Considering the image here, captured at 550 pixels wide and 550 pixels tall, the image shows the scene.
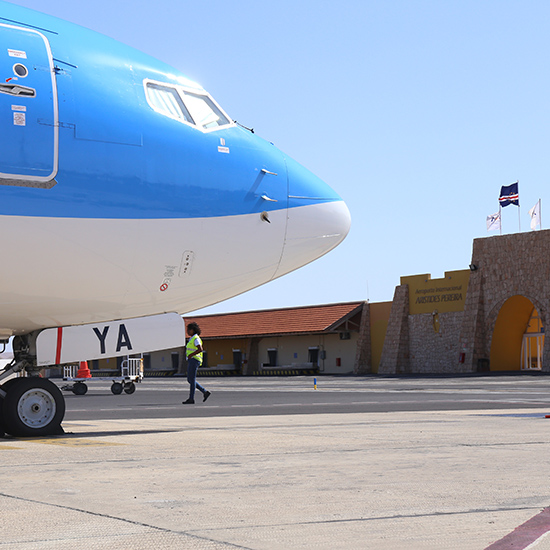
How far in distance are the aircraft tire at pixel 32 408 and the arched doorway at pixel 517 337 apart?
4741 centimetres

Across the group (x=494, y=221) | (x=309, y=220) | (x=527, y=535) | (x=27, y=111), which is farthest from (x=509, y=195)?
(x=527, y=535)

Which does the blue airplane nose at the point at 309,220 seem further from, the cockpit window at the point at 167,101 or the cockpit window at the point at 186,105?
the cockpit window at the point at 167,101

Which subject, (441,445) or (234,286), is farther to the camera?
(234,286)

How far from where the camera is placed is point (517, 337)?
56.5m

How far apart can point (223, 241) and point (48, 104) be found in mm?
2675

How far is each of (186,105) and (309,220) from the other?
218cm

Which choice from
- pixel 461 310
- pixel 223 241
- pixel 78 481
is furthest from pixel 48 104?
pixel 461 310

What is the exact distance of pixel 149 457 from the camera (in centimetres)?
828

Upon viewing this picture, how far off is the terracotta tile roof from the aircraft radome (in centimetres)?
5161

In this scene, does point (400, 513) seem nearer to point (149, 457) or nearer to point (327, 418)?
point (149, 457)

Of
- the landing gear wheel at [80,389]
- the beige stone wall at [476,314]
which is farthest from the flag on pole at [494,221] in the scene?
the landing gear wheel at [80,389]

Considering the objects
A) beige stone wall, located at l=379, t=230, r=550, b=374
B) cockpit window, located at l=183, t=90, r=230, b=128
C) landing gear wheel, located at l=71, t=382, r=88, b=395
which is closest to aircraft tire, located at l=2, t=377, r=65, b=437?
cockpit window, located at l=183, t=90, r=230, b=128

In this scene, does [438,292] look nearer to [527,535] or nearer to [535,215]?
[535,215]

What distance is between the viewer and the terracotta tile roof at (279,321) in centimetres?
6384
